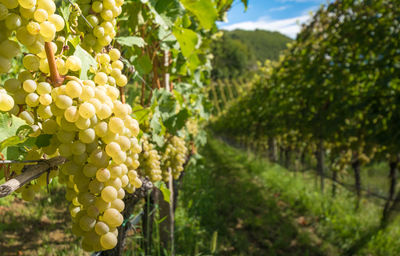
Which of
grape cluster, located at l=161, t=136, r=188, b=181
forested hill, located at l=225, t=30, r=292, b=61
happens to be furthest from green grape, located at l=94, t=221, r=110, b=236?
forested hill, located at l=225, t=30, r=292, b=61

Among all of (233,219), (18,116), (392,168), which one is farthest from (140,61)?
(392,168)

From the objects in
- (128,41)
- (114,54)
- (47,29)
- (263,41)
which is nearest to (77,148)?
(47,29)

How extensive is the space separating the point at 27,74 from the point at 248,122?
12.5 meters

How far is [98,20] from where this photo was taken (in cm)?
74

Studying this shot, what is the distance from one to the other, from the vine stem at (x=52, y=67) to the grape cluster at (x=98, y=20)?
0.17m

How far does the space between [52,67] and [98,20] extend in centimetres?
23

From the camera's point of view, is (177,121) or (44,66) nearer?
(44,66)

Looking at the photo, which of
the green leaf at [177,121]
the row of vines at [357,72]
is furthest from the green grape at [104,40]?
the row of vines at [357,72]

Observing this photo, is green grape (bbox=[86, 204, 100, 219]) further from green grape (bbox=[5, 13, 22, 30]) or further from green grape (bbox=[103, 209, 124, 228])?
green grape (bbox=[5, 13, 22, 30])

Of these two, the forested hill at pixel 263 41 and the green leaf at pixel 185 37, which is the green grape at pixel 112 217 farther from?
the forested hill at pixel 263 41

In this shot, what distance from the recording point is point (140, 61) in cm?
164

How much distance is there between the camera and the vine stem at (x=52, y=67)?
1.90 ft

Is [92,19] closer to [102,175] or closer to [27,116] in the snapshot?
[27,116]

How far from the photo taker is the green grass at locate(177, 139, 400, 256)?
4.11 meters
